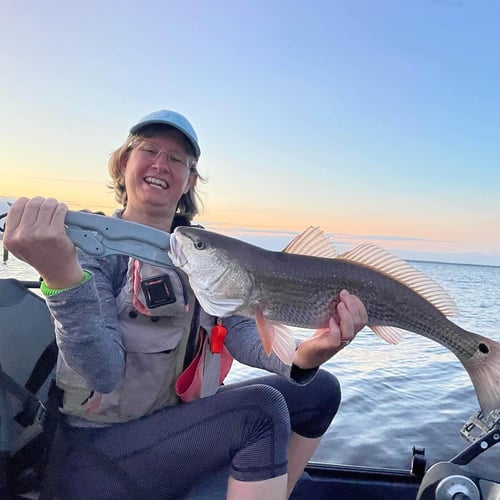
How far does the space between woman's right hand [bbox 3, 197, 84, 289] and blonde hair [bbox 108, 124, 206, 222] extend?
1129 millimetres

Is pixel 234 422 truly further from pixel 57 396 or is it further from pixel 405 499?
pixel 405 499

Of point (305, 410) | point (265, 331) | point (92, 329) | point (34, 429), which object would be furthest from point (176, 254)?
point (305, 410)

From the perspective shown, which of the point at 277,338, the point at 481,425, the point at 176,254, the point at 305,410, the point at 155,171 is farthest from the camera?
the point at 305,410

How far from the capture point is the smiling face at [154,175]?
2982 mm

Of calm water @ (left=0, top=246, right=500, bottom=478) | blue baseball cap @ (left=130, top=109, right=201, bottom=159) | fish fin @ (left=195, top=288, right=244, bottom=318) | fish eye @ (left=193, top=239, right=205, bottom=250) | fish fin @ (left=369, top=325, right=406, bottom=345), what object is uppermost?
blue baseball cap @ (left=130, top=109, right=201, bottom=159)

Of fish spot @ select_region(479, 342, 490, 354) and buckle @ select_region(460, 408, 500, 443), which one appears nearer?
fish spot @ select_region(479, 342, 490, 354)

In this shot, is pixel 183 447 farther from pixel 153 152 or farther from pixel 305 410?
pixel 153 152

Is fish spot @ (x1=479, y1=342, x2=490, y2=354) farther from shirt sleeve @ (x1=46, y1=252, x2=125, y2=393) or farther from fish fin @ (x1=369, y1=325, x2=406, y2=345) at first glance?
shirt sleeve @ (x1=46, y1=252, x2=125, y2=393)

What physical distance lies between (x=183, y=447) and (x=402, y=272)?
1.47 metres

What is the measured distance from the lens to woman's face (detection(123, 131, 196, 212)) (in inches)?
117

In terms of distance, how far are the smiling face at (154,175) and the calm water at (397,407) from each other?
2.76 ft

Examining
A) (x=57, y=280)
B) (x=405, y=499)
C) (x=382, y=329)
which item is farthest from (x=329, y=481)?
(x=57, y=280)

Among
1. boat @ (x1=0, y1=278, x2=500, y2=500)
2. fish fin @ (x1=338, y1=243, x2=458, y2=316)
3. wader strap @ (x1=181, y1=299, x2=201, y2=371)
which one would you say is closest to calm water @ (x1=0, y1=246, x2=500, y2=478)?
boat @ (x1=0, y1=278, x2=500, y2=500)

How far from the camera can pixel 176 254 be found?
7.72 ft
